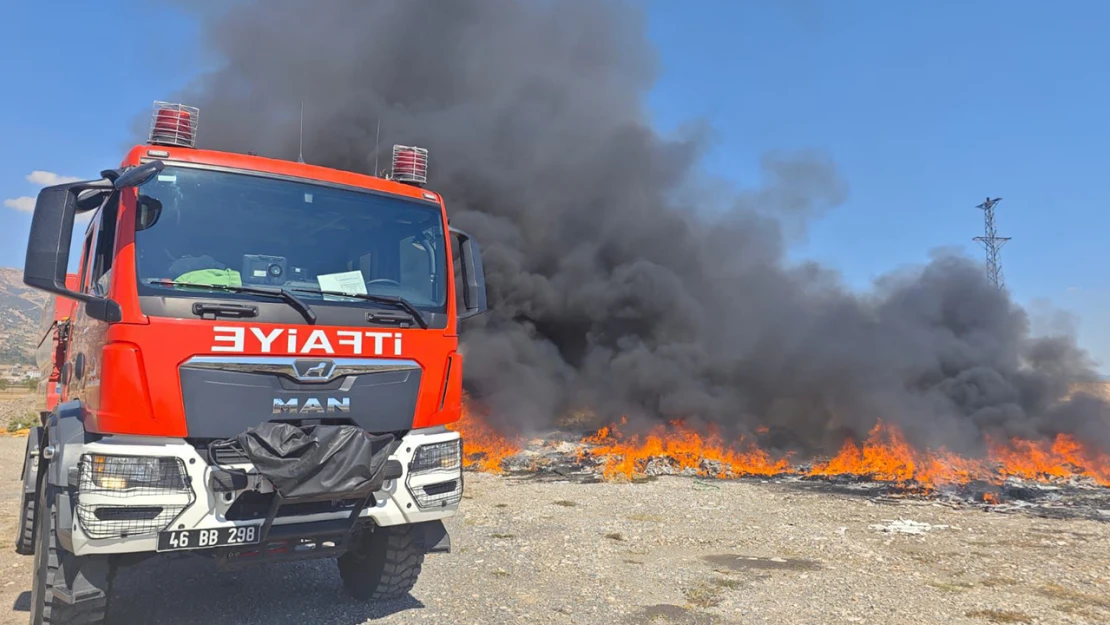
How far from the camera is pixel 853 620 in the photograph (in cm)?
484

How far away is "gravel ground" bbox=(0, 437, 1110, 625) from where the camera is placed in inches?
190

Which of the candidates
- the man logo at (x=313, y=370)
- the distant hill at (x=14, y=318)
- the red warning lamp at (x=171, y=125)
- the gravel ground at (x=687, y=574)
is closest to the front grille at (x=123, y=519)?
the man logo at (x=313, y=370)

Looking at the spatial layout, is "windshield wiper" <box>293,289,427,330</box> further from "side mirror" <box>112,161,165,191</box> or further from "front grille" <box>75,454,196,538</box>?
"front grille" <box>75,454,196,538</box>

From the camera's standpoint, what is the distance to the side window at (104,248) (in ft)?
12.2

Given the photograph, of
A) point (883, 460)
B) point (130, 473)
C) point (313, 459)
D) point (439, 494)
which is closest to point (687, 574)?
point (439, 494)

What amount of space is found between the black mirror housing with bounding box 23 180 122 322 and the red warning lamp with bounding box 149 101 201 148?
0.65m

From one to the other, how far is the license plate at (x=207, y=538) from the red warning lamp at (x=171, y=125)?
7.32 feet

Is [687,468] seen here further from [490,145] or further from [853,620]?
[490,145]

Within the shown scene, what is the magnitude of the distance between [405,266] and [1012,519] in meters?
8.30

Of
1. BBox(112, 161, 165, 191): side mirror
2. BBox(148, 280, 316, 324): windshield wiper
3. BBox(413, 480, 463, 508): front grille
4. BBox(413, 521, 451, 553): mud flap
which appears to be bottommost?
BBox(413, 521, 451, 553): mud flap

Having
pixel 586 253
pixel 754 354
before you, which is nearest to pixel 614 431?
pixel 754 354

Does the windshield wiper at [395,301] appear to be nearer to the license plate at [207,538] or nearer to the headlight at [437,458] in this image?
the headlight at [437,458]

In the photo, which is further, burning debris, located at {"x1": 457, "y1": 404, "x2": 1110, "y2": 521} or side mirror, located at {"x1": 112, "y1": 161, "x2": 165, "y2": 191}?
burning debris, located at {"x1": 457, "y1": 404, "x2": 1110, "y2": 521}

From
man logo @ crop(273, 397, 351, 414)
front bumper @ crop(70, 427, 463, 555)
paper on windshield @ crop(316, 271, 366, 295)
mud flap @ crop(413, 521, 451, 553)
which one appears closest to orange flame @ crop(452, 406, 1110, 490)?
mud flap @ crop(413, 521, 451, 553)
